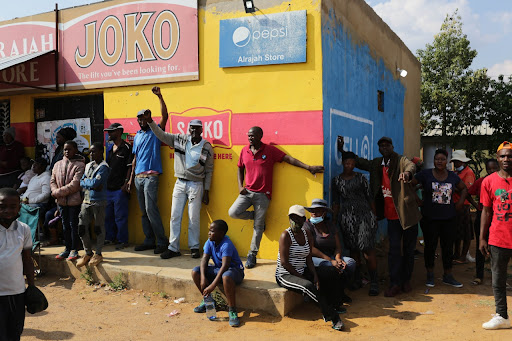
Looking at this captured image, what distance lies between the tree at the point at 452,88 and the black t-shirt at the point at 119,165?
49.0 feet

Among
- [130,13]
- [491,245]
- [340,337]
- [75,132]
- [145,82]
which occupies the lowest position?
[340,337]

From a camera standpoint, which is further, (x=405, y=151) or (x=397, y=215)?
(x=405, y=151)

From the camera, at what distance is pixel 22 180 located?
7336mm

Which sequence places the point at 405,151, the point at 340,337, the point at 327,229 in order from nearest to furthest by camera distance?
the point at 340,337 → the point at 327,229 → the point at 405,151

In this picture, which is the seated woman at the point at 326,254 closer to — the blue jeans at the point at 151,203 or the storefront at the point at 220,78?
the storefront at the point at 220,78

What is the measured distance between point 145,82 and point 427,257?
4.86m

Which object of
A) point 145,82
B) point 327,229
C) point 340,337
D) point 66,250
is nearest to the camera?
point 340,337

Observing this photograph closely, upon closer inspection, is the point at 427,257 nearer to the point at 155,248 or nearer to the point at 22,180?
the point at 155,248

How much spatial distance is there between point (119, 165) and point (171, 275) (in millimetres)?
2133

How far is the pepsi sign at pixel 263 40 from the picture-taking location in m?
5.74

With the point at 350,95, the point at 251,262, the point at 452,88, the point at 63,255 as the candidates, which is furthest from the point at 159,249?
the point at 452,88

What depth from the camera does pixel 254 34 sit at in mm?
5973

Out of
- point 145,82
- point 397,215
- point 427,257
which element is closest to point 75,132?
point 145,82

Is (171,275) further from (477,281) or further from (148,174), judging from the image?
(477,281)
